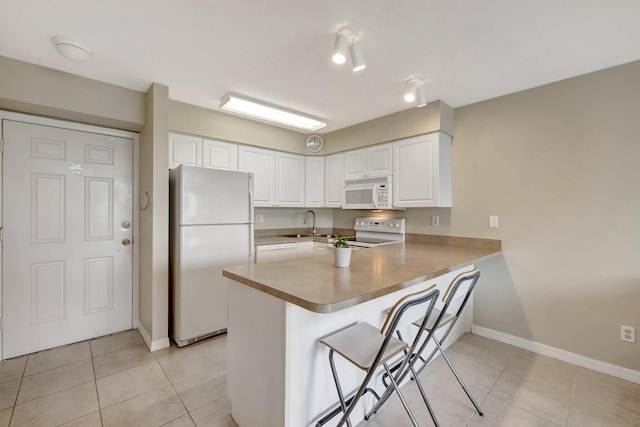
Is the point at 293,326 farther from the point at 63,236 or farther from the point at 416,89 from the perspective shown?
the point at 63,236

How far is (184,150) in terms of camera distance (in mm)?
3029

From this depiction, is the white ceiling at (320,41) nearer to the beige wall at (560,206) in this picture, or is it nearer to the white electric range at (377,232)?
the beige wall at (560,206)

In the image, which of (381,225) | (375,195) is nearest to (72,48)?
(375,195)

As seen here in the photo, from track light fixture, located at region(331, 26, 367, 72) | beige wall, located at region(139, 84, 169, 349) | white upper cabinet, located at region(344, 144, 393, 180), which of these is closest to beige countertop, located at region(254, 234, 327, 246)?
white upper cabinet, located at region(344, 144, 393, 180)

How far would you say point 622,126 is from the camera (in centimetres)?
220

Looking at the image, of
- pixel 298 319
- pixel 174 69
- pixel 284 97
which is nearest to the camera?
pixel 298 319

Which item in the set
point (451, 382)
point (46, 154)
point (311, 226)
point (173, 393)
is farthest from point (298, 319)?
point (311, 226)

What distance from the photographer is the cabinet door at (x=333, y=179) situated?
400cm

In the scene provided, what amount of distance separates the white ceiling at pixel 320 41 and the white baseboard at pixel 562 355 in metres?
2.39

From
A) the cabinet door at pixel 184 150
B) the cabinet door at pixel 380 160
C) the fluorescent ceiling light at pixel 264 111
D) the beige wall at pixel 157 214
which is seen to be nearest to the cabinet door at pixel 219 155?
the cabinet door at pixel 184 150

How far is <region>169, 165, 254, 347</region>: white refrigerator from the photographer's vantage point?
2.60 m

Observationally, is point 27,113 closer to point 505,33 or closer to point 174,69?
point 174,69

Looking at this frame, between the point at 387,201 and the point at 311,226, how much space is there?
5.08 ft

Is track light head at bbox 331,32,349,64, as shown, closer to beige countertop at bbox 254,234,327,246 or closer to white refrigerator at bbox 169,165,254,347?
white refrigerator at bbox 169,165,254,347
